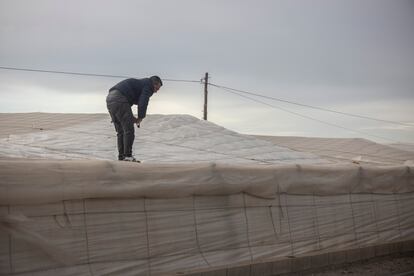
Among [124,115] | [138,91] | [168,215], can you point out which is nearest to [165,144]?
[138,91]

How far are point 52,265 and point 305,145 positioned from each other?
685 inches

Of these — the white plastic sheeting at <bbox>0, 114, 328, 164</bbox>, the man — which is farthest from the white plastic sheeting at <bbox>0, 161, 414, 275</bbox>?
the white plastic sheeting at <bbox>0, 114, 328, 164</bbox>

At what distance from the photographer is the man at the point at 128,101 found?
650 cm

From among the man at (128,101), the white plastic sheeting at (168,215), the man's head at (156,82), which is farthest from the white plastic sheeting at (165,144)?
the white plastic sheeting at (168,215)

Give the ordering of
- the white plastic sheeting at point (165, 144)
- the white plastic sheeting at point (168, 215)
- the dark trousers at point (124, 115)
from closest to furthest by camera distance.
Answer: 1. the white plastic sheeting at point (168, 215)
2. the dark trousers at point (124, 115)
3. the white plastic sheeting at point (165, 144)

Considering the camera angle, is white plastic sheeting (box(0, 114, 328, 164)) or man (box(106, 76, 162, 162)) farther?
white plastic sheeting (box(0, 114, 328, 164))

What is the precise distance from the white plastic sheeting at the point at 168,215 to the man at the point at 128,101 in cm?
179

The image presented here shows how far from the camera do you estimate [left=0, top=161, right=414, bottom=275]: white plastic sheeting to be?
3.77m

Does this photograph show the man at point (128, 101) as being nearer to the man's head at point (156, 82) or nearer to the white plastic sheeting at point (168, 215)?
the man's head at point (156, 82)

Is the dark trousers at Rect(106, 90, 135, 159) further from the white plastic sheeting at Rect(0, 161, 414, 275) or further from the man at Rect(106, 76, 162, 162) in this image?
the white plastic sheeting at Rect(0, 161, 414, 275)

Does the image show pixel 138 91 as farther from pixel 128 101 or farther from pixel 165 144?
pixel 165 144

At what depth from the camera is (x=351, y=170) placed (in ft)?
22.3

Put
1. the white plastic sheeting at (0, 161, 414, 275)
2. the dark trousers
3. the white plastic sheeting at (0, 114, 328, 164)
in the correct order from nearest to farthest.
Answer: the white plastic sheeting at (0, 161, 414, 275) → the dark trousers → the white plastic sheeting at (0, 114, 328, 164)

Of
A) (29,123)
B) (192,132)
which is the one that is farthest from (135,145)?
(29,123)
